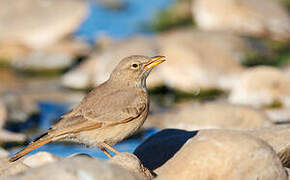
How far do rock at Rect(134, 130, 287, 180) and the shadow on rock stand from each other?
42 centimetres

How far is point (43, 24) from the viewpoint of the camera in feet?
53.6

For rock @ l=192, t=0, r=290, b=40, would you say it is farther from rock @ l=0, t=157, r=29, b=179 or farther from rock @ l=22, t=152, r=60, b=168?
rock @ l=22, t=152, r=60, b=168

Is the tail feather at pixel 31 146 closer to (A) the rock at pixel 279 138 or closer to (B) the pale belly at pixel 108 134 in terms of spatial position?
(B) the pale belly at pixel 108 134

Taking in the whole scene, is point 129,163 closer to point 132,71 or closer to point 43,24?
point 132,71

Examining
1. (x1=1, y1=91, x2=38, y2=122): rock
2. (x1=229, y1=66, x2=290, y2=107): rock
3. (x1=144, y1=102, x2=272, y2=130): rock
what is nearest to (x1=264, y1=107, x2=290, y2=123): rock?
(x1=229, y1=66, x2=290, y2=107): rock

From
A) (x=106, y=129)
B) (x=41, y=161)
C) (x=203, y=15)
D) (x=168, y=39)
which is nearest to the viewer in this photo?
(x=41, y=161)

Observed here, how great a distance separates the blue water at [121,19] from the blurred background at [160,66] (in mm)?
31

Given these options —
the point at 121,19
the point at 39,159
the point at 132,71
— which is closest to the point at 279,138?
the point at 132,71

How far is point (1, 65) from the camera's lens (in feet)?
51.5

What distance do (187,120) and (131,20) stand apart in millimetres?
8814

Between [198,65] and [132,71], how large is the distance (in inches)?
229

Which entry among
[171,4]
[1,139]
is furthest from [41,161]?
[171,4]

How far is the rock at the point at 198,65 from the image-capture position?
13914 mm

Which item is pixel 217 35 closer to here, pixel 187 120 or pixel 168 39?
pixel 168 39
